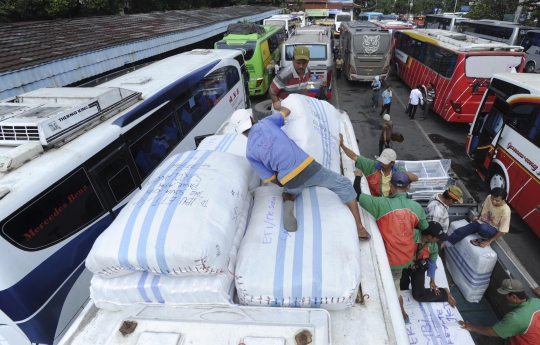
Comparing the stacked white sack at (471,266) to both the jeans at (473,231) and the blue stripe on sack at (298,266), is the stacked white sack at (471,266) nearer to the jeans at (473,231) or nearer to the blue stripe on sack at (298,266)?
the jeans at (473,231)

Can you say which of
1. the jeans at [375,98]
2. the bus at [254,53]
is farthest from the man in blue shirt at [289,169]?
the jeans at [375,98]

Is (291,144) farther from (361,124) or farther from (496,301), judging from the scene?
(361,124)

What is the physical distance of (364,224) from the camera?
110 inches

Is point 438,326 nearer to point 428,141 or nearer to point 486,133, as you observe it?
point 486,133

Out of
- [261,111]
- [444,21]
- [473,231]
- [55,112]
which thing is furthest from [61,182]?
[444,21]

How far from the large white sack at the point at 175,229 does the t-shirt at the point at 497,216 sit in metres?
3.53

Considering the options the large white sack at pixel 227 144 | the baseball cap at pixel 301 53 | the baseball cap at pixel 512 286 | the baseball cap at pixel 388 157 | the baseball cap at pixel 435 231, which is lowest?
the baseball cap at pixel 512 286

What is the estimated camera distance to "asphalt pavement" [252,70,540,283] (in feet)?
17.7

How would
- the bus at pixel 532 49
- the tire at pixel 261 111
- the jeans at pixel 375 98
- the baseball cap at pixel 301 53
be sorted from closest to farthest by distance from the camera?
1. the baseball cap at pixel 301 53
2. the tire at pixel 261 111
3. the jeans at pixel 375 98
4. the bus at pixel 532 49

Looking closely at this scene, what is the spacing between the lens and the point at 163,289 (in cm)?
211

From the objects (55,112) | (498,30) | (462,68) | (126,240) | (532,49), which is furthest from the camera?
(498,30)

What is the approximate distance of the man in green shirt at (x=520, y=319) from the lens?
112 inches

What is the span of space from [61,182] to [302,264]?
98.4 inches

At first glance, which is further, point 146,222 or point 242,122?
point 242,122
